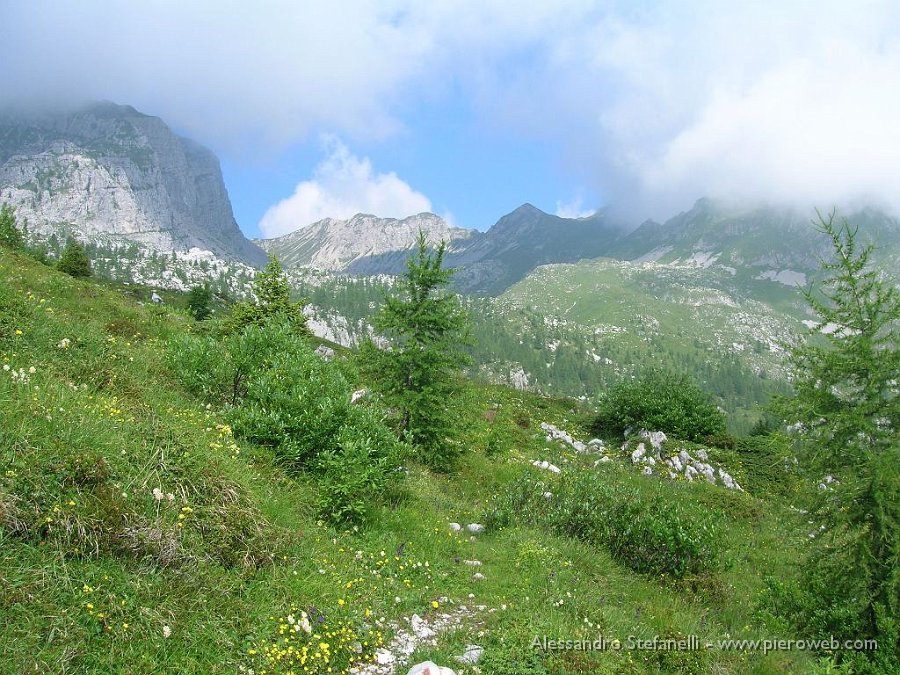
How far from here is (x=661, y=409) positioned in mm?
29328

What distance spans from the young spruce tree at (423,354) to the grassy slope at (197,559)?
5.75m

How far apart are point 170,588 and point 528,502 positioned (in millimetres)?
8482

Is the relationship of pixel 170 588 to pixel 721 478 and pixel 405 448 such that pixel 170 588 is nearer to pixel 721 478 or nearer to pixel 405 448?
pixel 405 448

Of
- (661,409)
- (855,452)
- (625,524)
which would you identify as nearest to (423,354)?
(625,524)

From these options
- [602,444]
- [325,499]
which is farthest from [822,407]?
[602,444]

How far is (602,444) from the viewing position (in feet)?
93.5

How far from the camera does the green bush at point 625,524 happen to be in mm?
10070

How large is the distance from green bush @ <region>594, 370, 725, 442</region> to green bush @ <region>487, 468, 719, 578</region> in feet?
61.3

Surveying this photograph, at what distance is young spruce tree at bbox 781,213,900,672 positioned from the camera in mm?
7035

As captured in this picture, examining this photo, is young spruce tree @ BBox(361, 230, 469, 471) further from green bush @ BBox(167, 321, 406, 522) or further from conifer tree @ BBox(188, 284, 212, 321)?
conifer tree @ BBox(188, 284, 212, 321)

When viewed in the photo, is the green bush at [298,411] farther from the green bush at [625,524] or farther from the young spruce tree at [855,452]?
the young spruce tree at [855,452]

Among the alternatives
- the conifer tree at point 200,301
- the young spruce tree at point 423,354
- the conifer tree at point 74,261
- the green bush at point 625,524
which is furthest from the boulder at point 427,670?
the conifer tree at point 200,301

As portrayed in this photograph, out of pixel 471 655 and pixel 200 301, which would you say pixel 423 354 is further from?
pixel 200 301

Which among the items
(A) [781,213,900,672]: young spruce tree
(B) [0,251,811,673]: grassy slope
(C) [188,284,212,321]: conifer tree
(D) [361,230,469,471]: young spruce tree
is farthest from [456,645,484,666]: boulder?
(C) [188,284,212,321]: conifer tree
